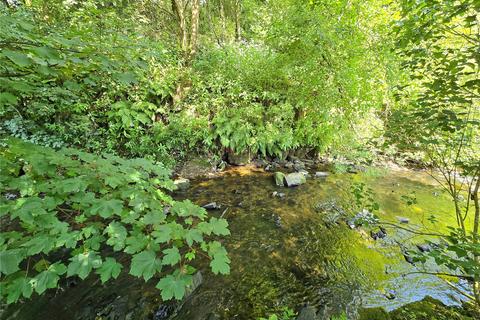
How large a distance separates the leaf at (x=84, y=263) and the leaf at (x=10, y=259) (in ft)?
0.79

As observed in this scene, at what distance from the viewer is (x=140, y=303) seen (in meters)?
3.18

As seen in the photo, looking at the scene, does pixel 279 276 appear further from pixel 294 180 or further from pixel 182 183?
pixel 294 180

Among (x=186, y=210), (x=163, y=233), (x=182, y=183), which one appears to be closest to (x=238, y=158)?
(x=182, y=183)

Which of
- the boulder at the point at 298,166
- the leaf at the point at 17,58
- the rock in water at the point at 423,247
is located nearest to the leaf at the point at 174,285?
the leaf at the point at 17,58

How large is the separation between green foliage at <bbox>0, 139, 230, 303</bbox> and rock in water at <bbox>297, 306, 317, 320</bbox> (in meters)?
1.98

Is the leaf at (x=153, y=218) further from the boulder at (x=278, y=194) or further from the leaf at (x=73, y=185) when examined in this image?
the boulder at (x=278, y=194)

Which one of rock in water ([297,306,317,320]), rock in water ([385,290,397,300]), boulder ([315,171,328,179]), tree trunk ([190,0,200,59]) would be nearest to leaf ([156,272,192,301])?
rock in water ([297,306,317,320])

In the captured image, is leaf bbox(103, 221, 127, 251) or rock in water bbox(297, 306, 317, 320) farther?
rock in water bbox(297, 306, 317, 320)

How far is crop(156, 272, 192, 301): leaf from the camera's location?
1.45 m

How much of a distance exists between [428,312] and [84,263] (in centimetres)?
384

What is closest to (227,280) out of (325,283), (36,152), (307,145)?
(325,283)

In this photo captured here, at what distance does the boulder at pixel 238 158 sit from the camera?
873 centimetres

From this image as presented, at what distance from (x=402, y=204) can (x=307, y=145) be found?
14.0 ft

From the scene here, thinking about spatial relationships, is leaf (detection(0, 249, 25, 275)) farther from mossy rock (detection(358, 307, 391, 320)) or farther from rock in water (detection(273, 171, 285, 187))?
rock in water (detection(273, 171, 285, 187))
